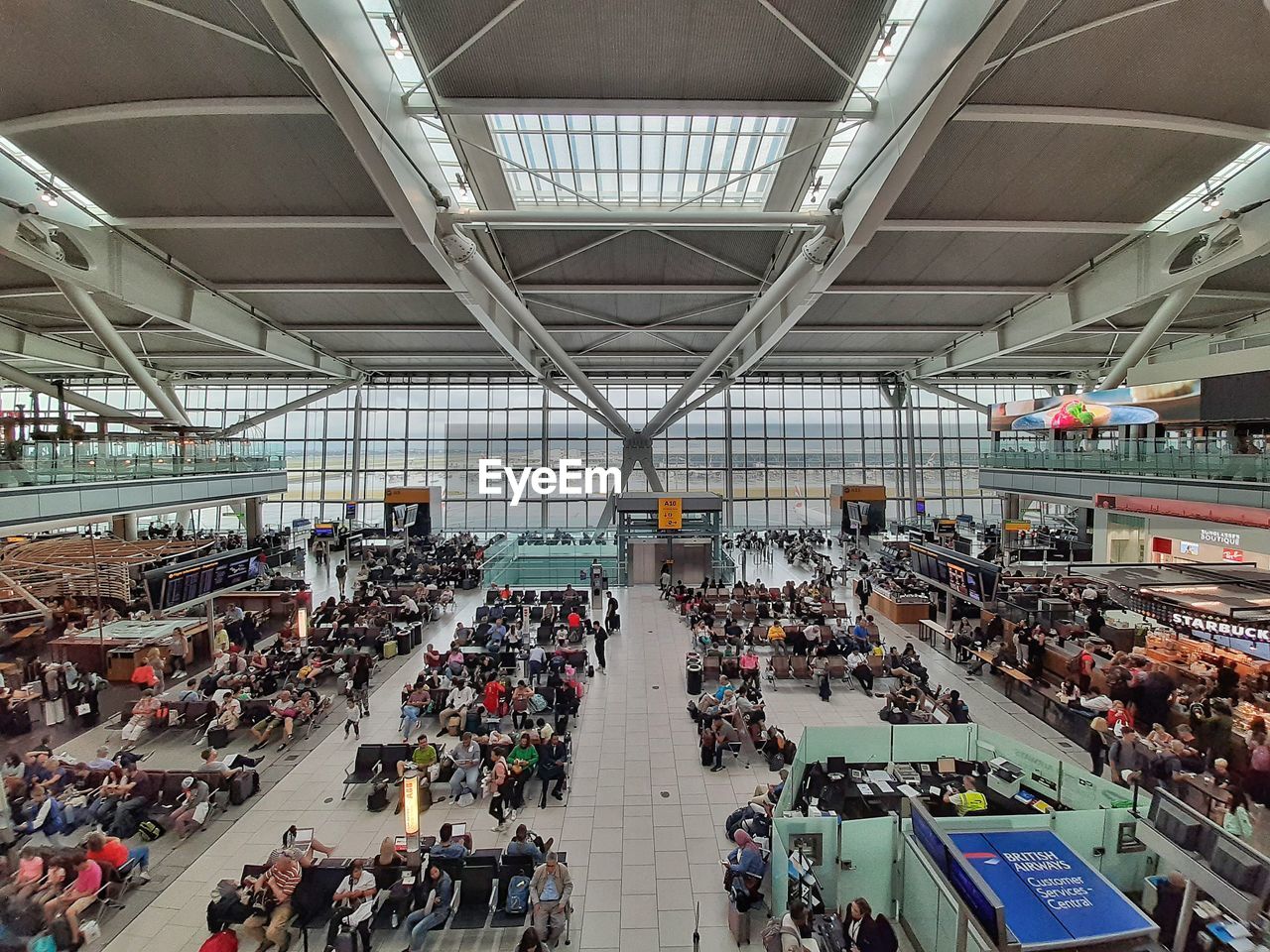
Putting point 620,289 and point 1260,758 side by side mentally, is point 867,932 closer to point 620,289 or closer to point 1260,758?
point 1260,758

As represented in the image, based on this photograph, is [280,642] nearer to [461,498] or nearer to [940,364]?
[461,498]

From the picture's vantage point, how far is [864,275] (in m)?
18.1

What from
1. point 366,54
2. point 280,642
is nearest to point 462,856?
point 280,642

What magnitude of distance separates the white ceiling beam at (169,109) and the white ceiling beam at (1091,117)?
10.8m

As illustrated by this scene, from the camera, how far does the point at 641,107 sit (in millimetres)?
9148

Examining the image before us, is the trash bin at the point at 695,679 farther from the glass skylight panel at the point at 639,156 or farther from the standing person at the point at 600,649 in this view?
the glass skylight panel at the point at 639,156

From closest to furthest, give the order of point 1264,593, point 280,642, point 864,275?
point 1264,593, point 280,642, point 864,275

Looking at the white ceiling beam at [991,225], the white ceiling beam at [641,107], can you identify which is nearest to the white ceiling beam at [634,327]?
the white ceiling beam at [991,225]

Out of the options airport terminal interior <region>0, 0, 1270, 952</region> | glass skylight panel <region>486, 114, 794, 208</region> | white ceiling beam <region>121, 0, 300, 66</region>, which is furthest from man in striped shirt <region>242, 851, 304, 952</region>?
glass skylight panel <region>486, 114, 794, 208</region>

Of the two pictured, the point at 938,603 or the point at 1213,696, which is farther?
the point at 938,603

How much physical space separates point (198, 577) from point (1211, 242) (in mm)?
24969

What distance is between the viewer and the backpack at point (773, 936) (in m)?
4.90

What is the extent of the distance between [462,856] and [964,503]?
40.6 m

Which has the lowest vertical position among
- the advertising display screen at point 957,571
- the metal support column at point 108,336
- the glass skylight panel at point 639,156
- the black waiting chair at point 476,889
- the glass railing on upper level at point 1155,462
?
the black waiting chair at point 476,889
